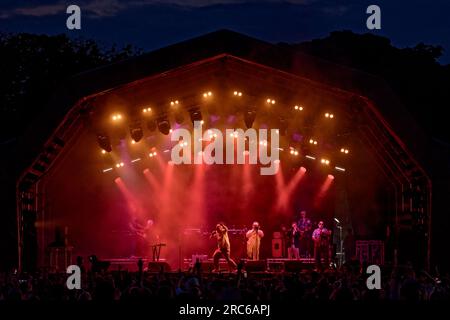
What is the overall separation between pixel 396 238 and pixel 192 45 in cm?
759

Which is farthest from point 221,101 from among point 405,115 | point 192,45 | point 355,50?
point 355,50

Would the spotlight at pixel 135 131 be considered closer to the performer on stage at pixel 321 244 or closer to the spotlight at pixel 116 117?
the spotlight at pixel 116 117

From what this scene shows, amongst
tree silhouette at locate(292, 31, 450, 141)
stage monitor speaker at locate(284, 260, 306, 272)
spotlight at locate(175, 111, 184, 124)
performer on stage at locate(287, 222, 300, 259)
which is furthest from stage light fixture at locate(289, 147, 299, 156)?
tree silhouette at locate(292, 31, 450, 141)

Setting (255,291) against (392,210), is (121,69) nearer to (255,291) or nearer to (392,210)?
(392,210)

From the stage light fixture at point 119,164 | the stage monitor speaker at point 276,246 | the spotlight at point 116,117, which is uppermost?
the spotlight at point 116,117

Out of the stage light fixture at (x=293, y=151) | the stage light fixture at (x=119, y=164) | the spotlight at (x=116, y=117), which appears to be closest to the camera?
the spotlight at (x=116, y=117)

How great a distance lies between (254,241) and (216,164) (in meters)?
3.03

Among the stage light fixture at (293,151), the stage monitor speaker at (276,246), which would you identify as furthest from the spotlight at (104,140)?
the stage monitor speaker at (276,246)

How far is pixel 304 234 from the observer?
29516mm

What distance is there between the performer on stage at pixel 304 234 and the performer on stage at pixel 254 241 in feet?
4.22

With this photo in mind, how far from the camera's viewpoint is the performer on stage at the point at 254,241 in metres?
28.9

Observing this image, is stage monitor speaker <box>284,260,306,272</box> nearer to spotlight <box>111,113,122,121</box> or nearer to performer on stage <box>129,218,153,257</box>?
performer on stage <box>129,218,153,257</box>

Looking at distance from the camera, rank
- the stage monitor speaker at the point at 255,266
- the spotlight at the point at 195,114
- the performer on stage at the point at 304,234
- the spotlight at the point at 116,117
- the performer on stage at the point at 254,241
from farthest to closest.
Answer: the performer on stage at the point at 304,234 → the performer on stage at the point at 254,241 → the stage monitor speaker at the point at 255,266 → the spotlight at the point at 195,114 → the spotlight at the point at 116,117

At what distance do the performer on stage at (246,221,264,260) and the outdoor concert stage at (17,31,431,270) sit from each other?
33.2 inches
